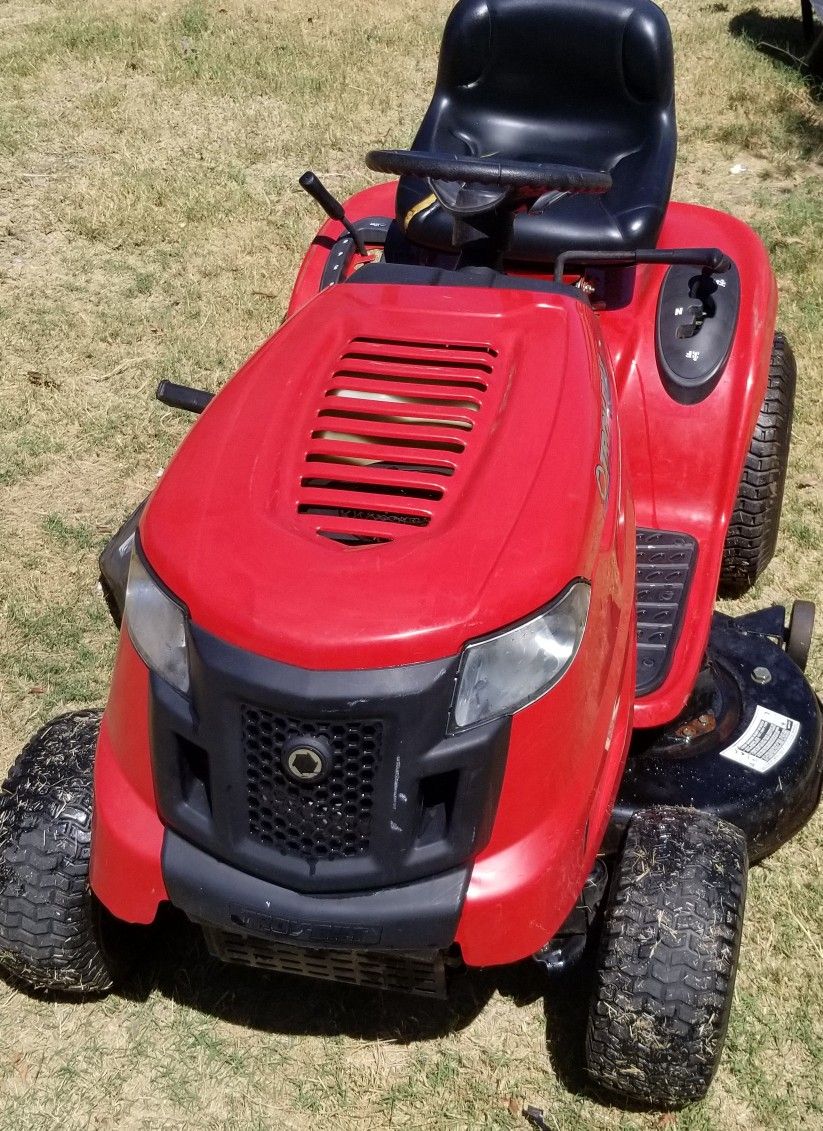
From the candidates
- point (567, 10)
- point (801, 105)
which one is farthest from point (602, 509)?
point (801, 105)

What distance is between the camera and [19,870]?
217 centimetres

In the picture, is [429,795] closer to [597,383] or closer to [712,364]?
[597,383]

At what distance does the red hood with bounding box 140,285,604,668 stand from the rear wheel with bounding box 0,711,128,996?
580 millimetres

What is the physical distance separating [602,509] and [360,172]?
395cm

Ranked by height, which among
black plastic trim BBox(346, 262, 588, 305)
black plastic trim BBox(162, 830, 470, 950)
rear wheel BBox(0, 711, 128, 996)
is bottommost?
rear wheel BBox(0, 711, 128, 996)

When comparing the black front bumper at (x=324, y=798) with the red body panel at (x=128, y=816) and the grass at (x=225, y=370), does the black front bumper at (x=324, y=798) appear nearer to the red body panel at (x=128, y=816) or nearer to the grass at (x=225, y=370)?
the red body panel at (x=128, y=816)

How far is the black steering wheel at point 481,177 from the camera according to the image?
2221 millimetres

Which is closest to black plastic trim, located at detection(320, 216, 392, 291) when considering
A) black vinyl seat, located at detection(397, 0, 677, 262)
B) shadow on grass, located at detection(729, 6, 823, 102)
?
black vinyl seat, located at detection(397, 0, 677, 262)

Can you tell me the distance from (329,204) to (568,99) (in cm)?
87

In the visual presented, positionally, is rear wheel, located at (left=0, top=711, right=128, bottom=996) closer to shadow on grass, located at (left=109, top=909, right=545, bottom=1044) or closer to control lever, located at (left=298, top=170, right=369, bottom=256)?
shadow on grass, located at (left=109, top=909, right=545, bottom=1044)

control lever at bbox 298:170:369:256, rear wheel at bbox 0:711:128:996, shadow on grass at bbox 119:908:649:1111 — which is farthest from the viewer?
control lever at bbox 298:170:369:256

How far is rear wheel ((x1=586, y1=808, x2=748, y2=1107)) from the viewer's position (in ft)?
6.64

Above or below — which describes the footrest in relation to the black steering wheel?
below

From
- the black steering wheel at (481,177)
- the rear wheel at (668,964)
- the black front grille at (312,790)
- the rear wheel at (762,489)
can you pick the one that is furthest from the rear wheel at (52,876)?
the rear wheel at (762,489)
